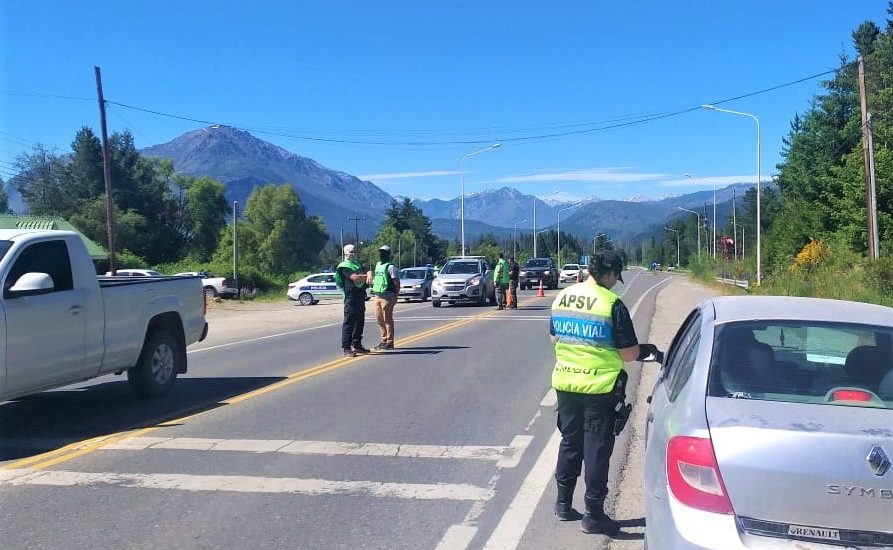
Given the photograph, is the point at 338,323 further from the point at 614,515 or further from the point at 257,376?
the point at 614,515

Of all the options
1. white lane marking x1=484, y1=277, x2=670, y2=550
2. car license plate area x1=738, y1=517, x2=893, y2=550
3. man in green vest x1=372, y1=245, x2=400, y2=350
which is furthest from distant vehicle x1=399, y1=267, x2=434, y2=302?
car license plate area x1=738, y1=517, x2=893, y2=550

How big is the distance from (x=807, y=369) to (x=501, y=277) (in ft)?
70.5

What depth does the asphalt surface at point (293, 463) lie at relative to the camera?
16.7 feet

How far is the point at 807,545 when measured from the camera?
10.1ft

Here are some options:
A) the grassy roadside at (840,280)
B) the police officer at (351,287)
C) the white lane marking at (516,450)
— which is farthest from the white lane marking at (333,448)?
the grassy roadside at (840,280)

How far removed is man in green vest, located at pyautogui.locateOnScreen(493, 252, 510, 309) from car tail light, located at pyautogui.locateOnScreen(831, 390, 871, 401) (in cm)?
2104

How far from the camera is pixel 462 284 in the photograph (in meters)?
29.3

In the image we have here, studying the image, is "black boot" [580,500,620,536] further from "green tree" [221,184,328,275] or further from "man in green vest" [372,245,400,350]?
"green tree" [221,184,328,275]

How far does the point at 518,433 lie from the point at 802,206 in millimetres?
51498

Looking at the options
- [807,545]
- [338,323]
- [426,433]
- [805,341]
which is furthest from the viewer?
[338,323]

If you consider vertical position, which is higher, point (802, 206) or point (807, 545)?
point (802, 206)

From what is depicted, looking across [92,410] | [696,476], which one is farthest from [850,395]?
[92,410]

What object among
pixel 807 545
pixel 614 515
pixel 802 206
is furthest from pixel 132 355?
pixel 802 206

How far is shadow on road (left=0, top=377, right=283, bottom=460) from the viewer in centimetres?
763
